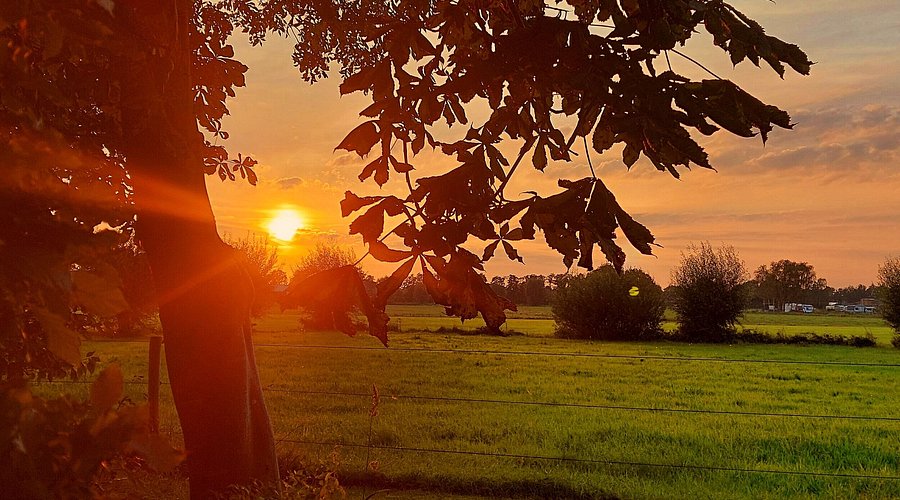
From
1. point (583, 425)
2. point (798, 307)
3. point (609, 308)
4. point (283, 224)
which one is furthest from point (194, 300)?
point (798, 307)

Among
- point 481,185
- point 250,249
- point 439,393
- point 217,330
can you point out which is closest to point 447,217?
point 481,185

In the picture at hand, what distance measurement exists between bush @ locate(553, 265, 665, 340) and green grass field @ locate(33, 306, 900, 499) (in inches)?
664

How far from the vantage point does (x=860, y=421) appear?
12570 mm

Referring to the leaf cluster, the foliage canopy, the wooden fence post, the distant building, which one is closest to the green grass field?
the wooden fence post

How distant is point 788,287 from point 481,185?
106585mm

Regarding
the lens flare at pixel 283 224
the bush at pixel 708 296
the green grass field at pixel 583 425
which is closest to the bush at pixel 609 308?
the bush at pixel 708 296

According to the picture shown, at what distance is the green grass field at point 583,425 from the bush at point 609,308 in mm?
16865

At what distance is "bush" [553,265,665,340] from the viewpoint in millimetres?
38750

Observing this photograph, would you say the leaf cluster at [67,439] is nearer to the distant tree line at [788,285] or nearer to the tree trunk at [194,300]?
the tree trunk at [194,300]

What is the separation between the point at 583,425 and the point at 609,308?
2893 cm

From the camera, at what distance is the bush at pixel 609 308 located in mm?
38750

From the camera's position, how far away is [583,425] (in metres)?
Answer: 11.0

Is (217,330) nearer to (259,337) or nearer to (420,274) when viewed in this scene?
(420,274)

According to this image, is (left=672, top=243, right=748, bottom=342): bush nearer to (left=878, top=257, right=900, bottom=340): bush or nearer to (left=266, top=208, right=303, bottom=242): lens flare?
(left=878, top=257, right=900, bottom=340): bush
